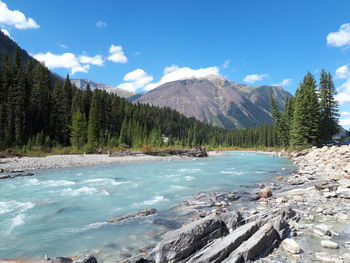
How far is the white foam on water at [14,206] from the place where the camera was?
1086cm

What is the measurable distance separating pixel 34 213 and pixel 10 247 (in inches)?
144

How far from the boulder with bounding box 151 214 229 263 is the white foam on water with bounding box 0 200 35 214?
8799 mm

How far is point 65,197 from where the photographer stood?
13586mm

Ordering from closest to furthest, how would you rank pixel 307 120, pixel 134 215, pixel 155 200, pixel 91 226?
pixel 91 226, pixel 134 215, pixel 155 200, pixel 307 120

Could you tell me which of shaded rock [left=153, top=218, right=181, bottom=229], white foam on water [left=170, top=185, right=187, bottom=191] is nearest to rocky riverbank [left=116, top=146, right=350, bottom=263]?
shaded rock [left=153, top=218, right=181, bottom=229]

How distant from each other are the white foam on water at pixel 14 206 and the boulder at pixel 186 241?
880 centimetres

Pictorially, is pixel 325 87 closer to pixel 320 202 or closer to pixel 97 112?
pixel 320 202

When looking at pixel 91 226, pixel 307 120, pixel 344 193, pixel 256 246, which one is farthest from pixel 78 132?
pixel 256 246

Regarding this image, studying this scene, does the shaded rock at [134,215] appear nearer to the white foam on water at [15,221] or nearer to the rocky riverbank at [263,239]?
the rocky riverbank at [263,239]

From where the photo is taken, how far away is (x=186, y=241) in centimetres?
587

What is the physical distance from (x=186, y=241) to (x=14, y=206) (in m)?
10.6

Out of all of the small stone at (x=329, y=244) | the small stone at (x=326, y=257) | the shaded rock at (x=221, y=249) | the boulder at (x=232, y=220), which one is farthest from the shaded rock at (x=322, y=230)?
the shaded rock at (x=221, y=249)

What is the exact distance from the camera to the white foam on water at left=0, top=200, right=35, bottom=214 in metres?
10.9

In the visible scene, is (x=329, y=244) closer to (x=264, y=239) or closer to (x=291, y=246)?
(x=291, y=246)
